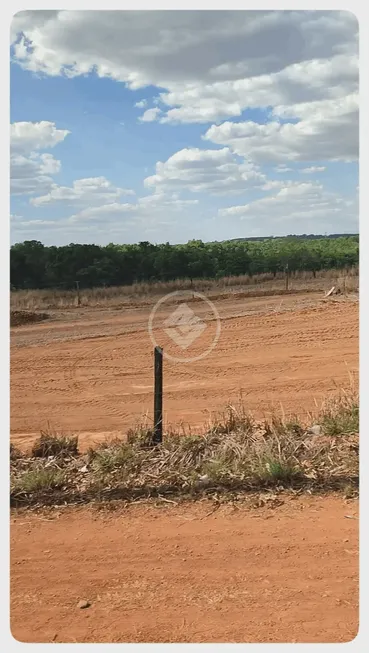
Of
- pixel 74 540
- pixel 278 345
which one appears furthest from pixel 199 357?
pixel 74 540

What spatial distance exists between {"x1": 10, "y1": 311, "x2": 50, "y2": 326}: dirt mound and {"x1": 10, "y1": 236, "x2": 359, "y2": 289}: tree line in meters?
0.50

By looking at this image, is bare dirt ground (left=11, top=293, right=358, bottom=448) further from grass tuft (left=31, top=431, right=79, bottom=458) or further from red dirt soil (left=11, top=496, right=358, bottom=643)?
red dirt soil (left=11, top=496, right=358, bottom=643)

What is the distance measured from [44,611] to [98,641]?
23 centimetres

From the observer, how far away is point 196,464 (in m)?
2.77

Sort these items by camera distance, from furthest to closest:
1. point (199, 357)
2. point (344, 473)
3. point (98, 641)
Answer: point (199, 357) < point (344, 473) < point (98, 641)

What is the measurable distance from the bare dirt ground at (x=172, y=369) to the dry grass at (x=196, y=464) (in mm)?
500

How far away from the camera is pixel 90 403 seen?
4832mm

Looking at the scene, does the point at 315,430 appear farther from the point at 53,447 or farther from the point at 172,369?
the point at 172,369

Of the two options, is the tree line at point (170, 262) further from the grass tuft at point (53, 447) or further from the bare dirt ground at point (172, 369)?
the grass tuft at point (53, 447)

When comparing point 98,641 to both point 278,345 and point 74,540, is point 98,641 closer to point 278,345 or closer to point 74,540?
point 74,540

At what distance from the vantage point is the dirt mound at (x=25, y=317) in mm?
9000

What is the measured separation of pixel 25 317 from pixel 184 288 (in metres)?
3.55

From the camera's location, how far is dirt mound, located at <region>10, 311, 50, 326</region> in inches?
354

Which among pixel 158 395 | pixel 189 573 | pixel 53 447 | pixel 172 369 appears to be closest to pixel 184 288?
pixel 172 369
